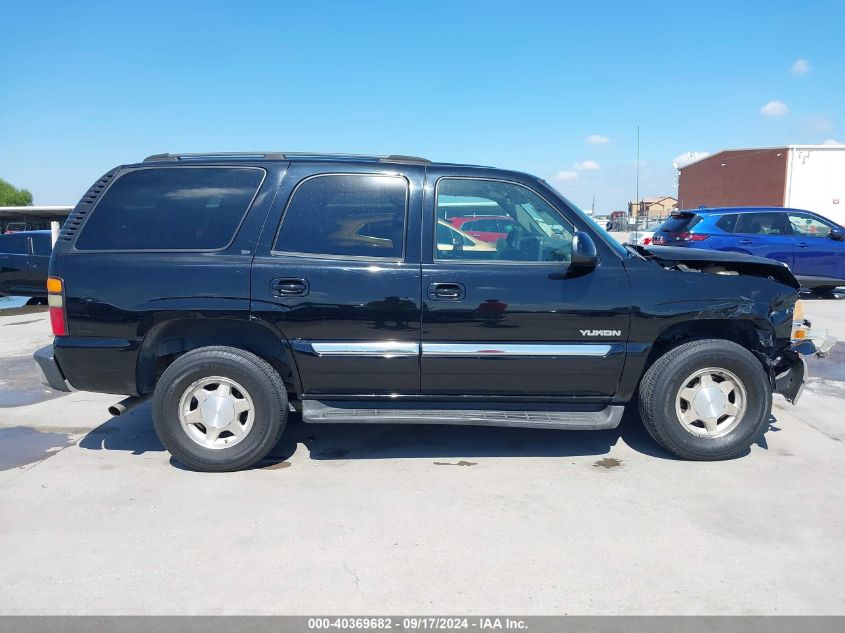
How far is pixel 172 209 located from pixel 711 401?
3689 millimetres

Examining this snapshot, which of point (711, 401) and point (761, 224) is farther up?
point (761, 224)

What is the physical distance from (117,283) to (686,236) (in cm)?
1029

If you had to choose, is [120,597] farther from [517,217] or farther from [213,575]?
[517,217]

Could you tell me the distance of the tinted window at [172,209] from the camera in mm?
4191

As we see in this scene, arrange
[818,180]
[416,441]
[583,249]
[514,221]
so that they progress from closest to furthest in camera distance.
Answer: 1. [583,249]
2. [514,221]
3. [416,441]
4. [818,180]

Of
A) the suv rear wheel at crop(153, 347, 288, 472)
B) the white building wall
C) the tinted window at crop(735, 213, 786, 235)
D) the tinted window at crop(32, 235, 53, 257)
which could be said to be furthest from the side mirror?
the white building wall

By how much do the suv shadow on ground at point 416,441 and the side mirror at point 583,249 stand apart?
4.56 feet

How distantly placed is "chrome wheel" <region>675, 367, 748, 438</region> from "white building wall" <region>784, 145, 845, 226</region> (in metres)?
32.6

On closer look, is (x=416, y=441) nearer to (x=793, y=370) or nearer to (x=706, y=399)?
(x=706, y=399)

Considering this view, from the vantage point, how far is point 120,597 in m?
2.86

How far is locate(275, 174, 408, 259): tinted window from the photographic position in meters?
4.17

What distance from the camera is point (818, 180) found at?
1287 inches

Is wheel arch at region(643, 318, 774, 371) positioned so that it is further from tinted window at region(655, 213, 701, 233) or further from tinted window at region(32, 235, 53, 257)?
A: tinted window at region(32, 235, 53, 257)

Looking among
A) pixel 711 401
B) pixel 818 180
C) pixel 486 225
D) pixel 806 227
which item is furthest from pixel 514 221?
pixel 818 180
